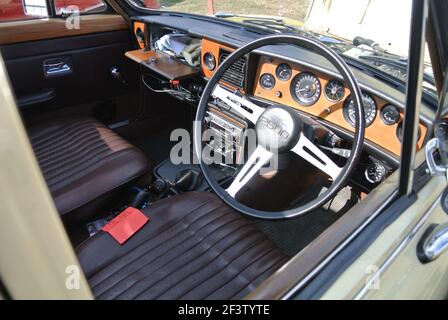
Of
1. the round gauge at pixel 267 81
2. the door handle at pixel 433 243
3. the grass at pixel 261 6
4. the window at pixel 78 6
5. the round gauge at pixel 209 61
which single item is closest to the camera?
the door handle at pixel 433 243

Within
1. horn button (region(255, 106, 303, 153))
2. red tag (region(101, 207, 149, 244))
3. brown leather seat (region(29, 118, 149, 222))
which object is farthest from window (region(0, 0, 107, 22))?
horn button (region(255, 106, 303, 153))

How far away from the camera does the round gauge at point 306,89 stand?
1755 millimetres

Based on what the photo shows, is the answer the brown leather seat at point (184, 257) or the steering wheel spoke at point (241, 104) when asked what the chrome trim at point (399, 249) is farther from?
the steering wheel spoke at point (241, 104)

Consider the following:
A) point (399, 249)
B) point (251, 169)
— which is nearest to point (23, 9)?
point (251, 169)

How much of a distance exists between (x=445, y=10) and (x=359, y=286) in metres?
0.75

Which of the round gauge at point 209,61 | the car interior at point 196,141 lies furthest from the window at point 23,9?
the round gauge at point 209,61

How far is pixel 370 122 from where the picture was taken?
5.25 feet

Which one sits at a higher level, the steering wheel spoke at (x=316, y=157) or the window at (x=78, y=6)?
the window at (x=78, y=6)

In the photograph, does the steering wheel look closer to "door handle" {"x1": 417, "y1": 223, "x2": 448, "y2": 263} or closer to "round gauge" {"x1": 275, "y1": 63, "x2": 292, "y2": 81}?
"round gauge" {"x1": 275, "y1": 63, "x2": 292, "y2": 81}

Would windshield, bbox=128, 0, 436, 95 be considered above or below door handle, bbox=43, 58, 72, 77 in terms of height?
above

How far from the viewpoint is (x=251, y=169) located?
67.2 inches

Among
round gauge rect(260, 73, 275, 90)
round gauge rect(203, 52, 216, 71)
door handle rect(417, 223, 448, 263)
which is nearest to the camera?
door handle rect(417, 223, 448, 263)

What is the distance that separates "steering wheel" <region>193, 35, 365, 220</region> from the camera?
1403 mm
